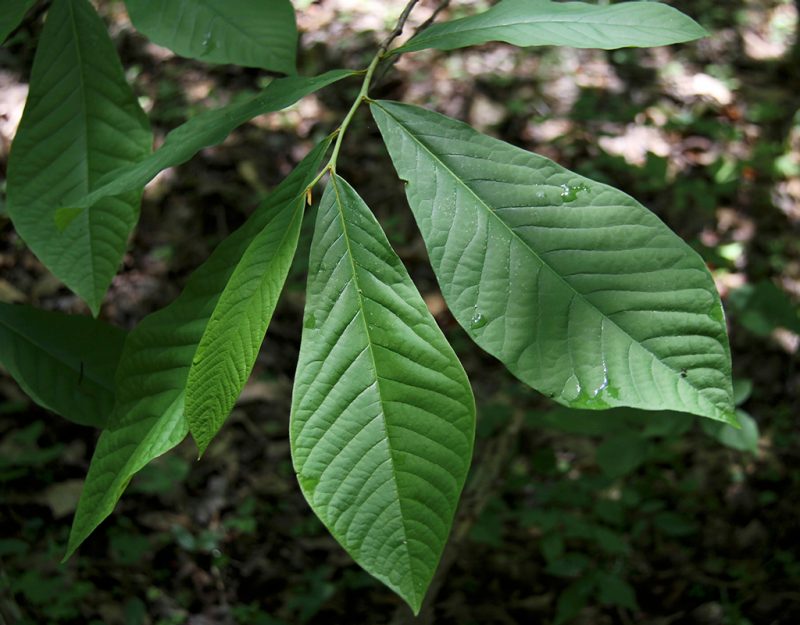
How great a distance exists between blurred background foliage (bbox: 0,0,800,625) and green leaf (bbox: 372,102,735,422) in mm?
1167

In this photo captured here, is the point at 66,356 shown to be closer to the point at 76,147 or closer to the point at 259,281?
the point at 76,147

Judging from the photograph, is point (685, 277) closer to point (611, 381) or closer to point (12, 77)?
point (611, 381)

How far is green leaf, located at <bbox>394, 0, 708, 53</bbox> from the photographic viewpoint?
0.74 metres

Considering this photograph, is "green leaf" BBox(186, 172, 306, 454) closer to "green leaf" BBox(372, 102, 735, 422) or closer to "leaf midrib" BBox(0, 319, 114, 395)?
"green leaf" BBox(372, 102, 735, 422)

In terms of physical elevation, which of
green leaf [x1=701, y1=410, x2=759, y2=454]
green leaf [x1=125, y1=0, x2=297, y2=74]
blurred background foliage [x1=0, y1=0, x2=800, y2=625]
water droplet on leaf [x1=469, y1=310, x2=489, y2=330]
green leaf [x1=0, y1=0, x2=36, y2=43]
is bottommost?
blurred background foliage [x1=0, y1=0, x2=800, y2=625]

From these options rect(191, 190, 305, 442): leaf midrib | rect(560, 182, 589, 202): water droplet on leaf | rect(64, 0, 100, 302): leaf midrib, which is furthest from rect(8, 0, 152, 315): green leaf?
rect(560, 182, 589, 202): water droplet on leaf

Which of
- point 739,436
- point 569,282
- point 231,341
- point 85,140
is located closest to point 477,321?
point 569,282

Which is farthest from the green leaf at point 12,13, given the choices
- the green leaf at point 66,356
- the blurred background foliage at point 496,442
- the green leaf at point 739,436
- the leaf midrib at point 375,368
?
the green leaf at point 739,436

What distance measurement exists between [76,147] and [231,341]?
17.7 inches

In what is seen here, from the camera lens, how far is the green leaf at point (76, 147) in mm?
912

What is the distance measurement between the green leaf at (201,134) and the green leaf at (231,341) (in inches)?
6.7

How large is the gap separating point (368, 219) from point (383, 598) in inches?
71.0

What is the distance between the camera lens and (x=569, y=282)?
2.17ft

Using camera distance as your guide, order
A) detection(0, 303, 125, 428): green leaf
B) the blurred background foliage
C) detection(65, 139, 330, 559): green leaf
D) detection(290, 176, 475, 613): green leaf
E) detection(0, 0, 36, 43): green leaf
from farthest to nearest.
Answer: the blurred background foliage
detection(0, 303, 125, 428): green leaf
detection(0, 0, 36, 43): green leaf
detection(65, 139, 330, 559): green leaf
detection(290, 176, 475, 613): green leaf
